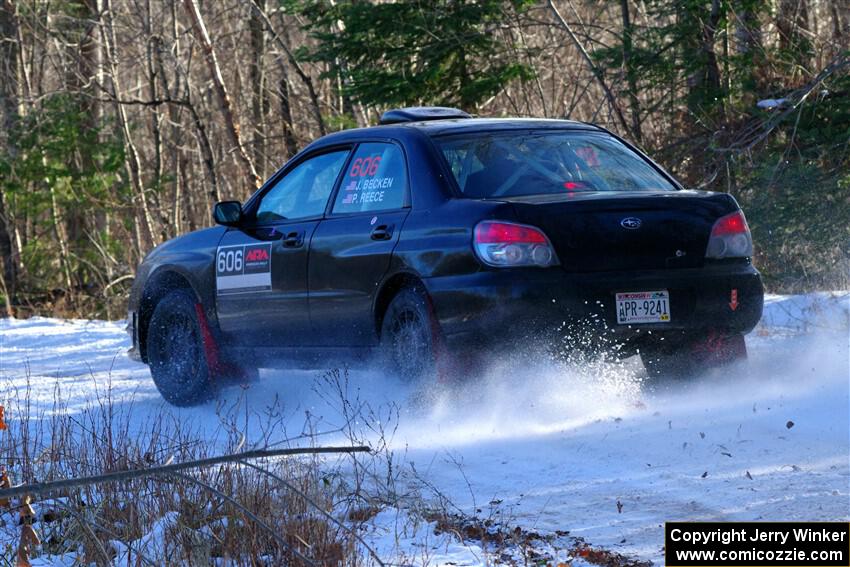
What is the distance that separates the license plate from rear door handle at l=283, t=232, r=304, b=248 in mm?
2111

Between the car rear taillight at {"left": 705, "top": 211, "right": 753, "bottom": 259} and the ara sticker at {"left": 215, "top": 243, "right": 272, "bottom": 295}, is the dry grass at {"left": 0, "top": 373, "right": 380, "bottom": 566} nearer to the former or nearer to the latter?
the ara sticker at {"left": 215, "top": 243, "right": 272, "bottom": 295}

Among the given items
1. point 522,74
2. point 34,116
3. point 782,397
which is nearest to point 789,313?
point 782,397

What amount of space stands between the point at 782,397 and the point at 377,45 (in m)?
9.59

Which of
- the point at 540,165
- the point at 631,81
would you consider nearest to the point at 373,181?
the point at 540,165

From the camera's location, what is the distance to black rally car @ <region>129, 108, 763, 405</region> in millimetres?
6215

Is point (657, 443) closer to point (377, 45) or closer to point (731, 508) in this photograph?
point (731, 508)

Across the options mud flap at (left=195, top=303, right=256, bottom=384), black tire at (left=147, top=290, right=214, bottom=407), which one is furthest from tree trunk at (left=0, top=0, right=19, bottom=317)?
mud flap at (left=195, top=303, right=256, bottom=384)

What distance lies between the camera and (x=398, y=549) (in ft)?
14.4

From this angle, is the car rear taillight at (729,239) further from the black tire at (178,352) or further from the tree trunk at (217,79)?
the tree trunk at (217,79)

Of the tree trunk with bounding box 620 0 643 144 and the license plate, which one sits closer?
the license plate

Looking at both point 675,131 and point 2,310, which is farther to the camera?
point 2,310

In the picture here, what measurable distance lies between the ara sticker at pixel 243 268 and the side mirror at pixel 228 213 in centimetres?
17

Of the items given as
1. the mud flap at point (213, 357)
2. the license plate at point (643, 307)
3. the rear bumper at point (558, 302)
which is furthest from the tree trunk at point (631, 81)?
the license plate at point (643, 307)

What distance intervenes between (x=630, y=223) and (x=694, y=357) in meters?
0.96
